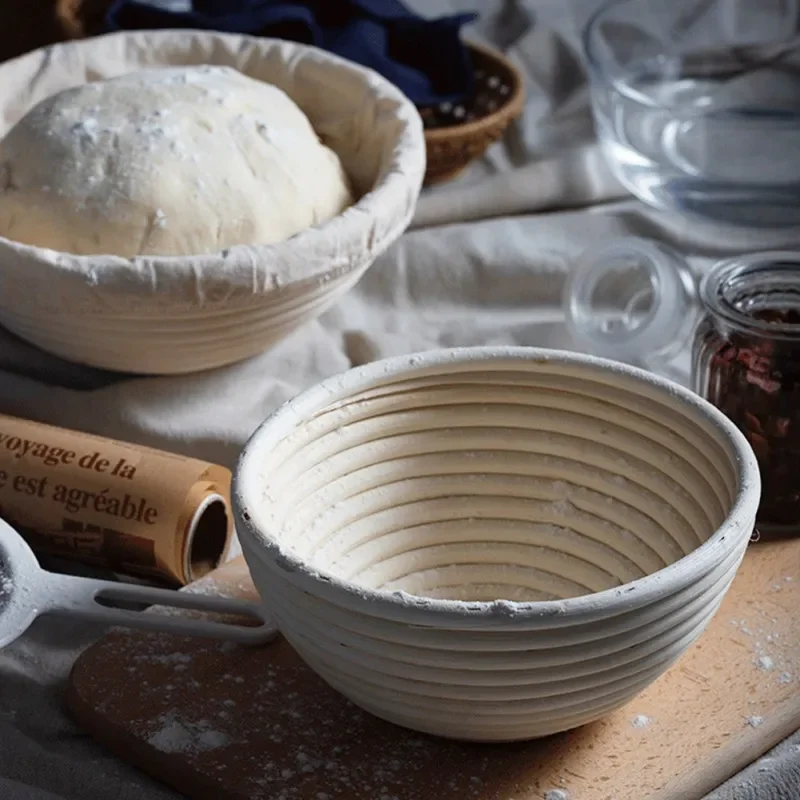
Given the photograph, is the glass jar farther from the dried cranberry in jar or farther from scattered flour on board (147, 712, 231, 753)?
scattered flour on board (147, 712, 231, 753)

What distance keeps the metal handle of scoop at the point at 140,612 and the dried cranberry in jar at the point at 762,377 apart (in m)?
0.26

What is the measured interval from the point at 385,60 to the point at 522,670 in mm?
652

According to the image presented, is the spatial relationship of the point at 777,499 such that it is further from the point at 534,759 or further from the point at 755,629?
the point at 534,759

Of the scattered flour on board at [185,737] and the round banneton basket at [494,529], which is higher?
the round banneton basket at [494,529]

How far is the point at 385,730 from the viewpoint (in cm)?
52

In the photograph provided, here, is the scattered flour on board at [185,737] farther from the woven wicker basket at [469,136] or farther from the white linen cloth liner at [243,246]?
the woven wicker basket at [469,136]

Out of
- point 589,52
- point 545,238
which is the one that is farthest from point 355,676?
point 589,52

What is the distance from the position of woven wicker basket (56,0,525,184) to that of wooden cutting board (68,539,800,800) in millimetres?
484

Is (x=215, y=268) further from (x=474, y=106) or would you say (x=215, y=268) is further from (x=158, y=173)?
(x=474, y=106)

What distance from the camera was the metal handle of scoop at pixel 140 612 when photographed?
547 millimetres

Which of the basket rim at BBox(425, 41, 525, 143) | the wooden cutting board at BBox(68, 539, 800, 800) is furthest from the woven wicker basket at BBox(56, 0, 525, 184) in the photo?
the wooden cutting board at BBox(68, 539, 800, 800)

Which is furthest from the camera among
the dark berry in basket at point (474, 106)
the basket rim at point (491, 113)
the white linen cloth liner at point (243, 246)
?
the dark berry in basket at point (474, 106)

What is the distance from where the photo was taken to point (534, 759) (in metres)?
0.51

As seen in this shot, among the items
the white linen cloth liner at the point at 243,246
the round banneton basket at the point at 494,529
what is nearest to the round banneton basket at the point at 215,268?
the white linen cloth liner at the point at 243,246
